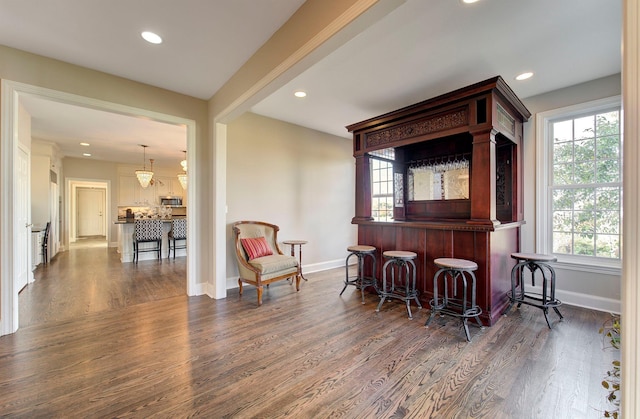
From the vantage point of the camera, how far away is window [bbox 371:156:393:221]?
206 inches

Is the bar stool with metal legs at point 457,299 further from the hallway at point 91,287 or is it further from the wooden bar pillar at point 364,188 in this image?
the hallway at point 91,287

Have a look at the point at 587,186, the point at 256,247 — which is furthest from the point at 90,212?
the point at 587,186

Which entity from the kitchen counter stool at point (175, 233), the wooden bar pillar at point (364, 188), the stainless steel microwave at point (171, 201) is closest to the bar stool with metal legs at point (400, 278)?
the wooden bar pillar at point (364, 188)

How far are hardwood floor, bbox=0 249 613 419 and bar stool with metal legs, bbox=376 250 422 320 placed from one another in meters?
0.16

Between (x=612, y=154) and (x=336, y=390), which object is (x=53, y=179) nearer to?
(x=336, y=390)

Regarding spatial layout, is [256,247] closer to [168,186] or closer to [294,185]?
[294,185]

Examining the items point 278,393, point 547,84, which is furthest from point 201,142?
point 547,84

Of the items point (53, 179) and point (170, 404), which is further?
point (53, 179)

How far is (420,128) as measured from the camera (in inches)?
126

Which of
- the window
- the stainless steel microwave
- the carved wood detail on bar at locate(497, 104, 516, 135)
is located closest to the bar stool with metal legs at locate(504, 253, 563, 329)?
the carved wood detail on bar at locate(497, 104, 516, 135)

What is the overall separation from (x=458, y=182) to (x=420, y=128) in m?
1.16

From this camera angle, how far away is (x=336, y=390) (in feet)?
5.65

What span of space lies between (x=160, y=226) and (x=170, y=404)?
18.3 ft

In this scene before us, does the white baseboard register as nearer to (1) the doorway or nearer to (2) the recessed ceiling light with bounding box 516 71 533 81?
(2) the recessed ceiling light with bounding box 516 71 533 81
